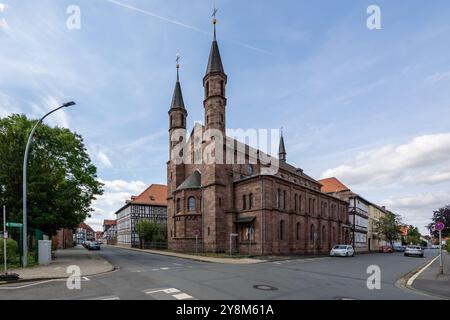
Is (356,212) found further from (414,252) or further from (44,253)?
(44,253)

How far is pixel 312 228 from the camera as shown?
40656 mm

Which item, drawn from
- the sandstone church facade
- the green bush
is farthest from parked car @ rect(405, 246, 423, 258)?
the green bush

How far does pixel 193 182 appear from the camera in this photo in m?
37.4

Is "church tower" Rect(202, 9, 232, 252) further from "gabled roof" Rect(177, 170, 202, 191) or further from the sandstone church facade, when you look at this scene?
"gabled roof" Rect(177, 170, 202, 191)

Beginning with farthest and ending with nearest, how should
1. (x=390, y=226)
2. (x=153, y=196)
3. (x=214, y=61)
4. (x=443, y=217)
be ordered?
(x=153, y=196) < (x=390, y=226) < (x=214, y=61) < (x=443, y=217)

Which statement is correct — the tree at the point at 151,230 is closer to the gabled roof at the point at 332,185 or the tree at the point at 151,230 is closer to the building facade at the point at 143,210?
the building facade at the point at 143,210

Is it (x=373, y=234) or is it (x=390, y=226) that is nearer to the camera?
(x=390, y=226)

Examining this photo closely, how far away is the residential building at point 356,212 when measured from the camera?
57.2 m

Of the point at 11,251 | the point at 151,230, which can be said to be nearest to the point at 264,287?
the point at 11,251

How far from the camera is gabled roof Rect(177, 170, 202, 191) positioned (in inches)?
1449

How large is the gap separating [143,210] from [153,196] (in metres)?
3.97

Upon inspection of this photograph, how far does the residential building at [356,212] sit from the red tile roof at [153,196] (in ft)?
114

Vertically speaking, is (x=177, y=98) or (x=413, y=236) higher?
(x=177, y=98)
